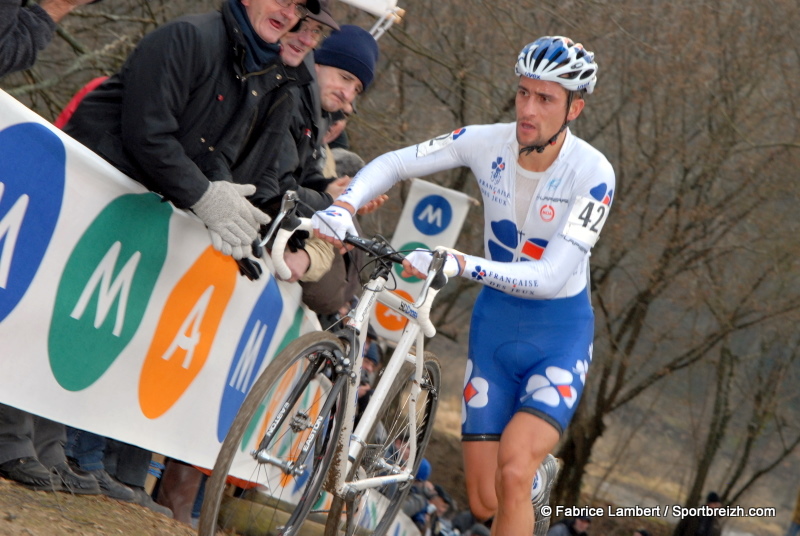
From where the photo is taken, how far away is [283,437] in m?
4.07

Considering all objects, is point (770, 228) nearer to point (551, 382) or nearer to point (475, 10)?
point (475, 10)

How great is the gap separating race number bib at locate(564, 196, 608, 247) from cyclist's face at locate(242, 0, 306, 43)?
5.25ft

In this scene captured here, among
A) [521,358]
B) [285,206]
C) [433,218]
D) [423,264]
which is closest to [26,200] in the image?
[285,206]

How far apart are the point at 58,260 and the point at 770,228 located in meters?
15.5

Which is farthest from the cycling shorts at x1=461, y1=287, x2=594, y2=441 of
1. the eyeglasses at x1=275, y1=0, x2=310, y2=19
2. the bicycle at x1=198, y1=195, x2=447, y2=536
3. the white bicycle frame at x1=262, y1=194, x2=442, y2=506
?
the eyeglasses at x1=275, y1=0, x2=310, y2=19

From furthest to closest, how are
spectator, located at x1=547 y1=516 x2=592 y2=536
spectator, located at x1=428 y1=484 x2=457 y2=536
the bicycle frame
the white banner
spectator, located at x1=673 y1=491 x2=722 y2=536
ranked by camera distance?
spectator, located at x1=673 y1=491 x2=722 y2=536, spectator, located at x1=547 y1=516 x2=592 y2=536, the white banner, spectator, located at x1=428 y1=484 x2=457 y2=536, the bicycle frame

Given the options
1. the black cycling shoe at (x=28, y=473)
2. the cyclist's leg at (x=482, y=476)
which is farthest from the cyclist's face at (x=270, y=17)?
the cyclist's leg at (x=482, y=476)

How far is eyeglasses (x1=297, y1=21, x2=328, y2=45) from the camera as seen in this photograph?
4.91 metres

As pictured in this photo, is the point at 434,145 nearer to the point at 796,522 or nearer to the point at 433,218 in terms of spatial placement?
the point at 433,218

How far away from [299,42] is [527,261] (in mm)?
1525

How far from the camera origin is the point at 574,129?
17.8 metres

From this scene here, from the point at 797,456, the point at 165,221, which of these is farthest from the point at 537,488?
the point at 797,456

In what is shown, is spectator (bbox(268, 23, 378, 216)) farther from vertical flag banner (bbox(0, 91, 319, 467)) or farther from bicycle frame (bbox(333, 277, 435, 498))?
bicycle frame (bbox(333, 277, 435, 498))

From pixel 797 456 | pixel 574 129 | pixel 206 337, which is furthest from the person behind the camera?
pixel 797 456
